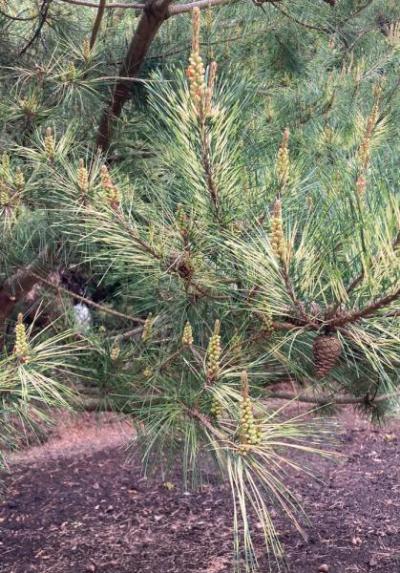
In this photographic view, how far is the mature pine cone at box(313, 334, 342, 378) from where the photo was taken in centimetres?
83

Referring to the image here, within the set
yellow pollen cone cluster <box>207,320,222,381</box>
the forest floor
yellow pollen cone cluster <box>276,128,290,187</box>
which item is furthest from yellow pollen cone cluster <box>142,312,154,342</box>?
the forest floor

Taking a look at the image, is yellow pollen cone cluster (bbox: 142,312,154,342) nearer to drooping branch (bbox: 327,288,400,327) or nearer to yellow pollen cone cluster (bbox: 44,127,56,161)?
yellow pollen cone cluster (bbox: 44,127,56,161)

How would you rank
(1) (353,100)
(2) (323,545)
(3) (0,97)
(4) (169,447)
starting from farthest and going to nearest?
(2) (323,545)
(1) (353,100)
(3) (0,97)
(4) (169,447)

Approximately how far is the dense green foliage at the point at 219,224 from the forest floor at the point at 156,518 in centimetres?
64

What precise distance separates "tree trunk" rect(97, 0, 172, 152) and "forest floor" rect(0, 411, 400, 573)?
2.51ft

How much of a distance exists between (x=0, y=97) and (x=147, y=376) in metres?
0.72

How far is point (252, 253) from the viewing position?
0.84 m

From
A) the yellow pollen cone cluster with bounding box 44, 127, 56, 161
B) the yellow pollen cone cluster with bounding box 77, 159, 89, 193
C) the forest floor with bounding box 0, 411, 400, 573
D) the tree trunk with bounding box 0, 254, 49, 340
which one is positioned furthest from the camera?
the forest floor with bounding box 0, 411, 400, 573

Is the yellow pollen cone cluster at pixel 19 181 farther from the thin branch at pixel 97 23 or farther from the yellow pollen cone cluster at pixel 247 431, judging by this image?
the yellow pollen cone cluster at pixel 247 431

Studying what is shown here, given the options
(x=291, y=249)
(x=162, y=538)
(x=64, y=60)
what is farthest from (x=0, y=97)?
(x=162, y=538)

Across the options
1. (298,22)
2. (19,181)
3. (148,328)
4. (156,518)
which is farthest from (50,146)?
(156,518)

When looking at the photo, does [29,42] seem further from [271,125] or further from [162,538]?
[162,538]

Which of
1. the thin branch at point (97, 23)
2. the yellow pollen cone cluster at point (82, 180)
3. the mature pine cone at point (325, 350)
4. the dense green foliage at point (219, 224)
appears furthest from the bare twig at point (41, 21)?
the mature pine cone at point (325, 350)

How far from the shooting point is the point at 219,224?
Answer: 37.0 inches
